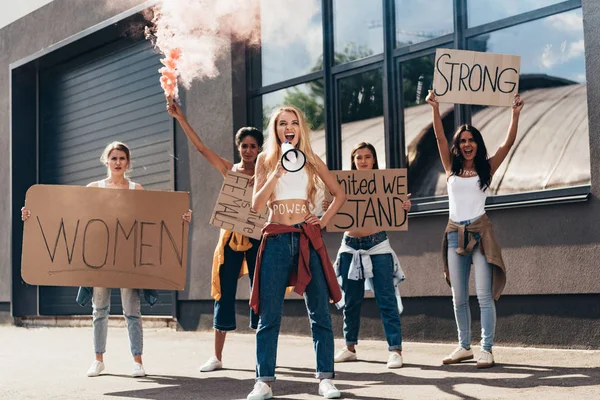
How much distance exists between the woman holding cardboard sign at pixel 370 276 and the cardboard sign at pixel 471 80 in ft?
2.97

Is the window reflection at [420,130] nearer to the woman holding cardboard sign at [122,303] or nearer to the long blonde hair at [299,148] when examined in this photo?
the woman holding cardboard sign at [122,303]

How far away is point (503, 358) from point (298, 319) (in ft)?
11.3

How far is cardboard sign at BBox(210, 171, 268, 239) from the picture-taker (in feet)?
22.3

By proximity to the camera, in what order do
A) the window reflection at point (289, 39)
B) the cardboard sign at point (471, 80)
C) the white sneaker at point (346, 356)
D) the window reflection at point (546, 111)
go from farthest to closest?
the window reflection at point (289, 39) < the window reflection at point (546, 111) < the white sneaker at point (346, 356) < the cardboard sign at point (471, 80)

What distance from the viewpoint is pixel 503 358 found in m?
7.12

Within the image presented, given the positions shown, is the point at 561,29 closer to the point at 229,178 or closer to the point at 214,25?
the point at 229,178

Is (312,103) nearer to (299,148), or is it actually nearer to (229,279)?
(229,279)

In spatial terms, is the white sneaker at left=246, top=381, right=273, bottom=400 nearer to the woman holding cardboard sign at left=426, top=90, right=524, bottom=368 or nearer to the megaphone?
the megaphone

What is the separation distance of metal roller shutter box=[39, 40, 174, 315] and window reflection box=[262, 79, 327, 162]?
2.23 m

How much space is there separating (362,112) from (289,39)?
1673mm

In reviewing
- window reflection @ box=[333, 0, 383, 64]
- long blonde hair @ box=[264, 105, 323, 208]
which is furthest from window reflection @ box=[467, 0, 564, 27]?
long blonde hair @ box=[264, 105, 323, 208]

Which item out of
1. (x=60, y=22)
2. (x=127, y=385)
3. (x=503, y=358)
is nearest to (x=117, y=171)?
(x=127, y=385)

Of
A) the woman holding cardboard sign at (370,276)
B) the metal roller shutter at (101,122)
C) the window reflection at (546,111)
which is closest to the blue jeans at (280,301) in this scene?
the woman holding cardboard sign at (370,276)

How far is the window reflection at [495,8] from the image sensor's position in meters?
8.23
